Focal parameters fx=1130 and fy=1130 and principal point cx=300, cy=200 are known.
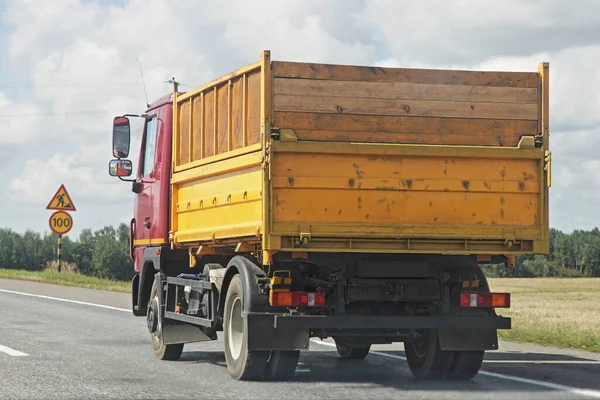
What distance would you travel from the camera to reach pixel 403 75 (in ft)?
33.3

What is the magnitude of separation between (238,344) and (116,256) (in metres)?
113

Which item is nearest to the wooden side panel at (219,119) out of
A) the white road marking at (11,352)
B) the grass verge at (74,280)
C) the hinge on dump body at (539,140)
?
the hinge on dump body at (539,140)

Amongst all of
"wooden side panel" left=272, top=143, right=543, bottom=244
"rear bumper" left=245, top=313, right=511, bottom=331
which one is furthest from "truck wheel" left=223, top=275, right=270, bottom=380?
"wooden side panel" left=272, top=143, right=543, bottom=244

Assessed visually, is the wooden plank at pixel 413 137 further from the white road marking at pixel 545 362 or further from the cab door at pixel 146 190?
the cab door at pixel 146 190

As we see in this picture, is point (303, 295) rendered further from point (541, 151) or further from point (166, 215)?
point (166, 215)

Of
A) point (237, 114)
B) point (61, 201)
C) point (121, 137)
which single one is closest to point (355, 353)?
point (237, 114)

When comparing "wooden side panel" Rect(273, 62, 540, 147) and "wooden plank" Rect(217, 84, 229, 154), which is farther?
"wooden plank" Rect(217, 84, 229, 154)

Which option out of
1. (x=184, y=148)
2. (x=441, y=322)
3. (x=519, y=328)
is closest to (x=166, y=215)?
(x=184, y=148)

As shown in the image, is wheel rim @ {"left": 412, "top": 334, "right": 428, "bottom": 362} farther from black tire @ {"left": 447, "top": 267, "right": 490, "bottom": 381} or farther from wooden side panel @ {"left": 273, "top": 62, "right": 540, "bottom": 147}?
wooden side panel @ {"left": 273, "top": 62, "right": 540, "bottom": 147}

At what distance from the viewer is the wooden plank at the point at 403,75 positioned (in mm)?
9984

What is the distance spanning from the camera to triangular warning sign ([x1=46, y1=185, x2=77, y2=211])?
3238 cm

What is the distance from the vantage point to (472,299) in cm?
1030

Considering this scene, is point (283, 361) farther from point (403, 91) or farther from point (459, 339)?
point (403, 91)

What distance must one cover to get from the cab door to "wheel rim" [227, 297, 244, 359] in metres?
3.10
